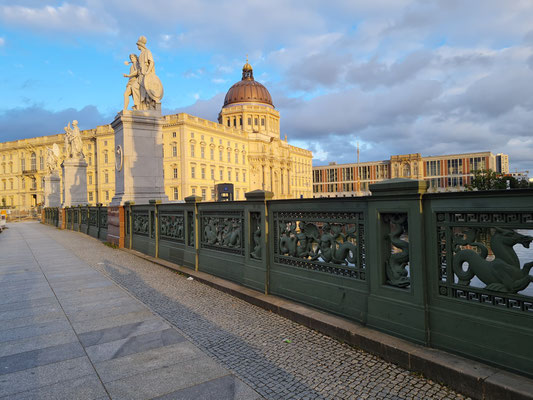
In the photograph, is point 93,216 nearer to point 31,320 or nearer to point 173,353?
point 31,320

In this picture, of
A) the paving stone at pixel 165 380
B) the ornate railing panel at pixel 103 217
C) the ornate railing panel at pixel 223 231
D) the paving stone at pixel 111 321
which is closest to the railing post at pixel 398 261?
the paving stone at pixel 165 380

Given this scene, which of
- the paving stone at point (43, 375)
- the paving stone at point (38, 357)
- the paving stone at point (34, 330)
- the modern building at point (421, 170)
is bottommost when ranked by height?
the paving stone at point (43, 375)

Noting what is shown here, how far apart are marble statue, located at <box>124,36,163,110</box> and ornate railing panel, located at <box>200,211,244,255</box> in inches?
312

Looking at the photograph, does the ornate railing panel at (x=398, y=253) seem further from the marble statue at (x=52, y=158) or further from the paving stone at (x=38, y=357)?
the marble statue at (x=52, y=158)

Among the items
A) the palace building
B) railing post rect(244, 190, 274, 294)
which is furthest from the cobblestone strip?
the palace building

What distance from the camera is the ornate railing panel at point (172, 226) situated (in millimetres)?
8516

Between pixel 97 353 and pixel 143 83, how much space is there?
1185cm

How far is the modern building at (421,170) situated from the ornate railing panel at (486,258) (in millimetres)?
91746

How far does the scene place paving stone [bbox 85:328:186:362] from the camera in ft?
12.3

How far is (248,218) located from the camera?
5.93 metres

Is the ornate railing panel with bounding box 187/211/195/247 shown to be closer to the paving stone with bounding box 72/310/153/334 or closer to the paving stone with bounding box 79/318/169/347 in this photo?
the paving stone with bounding box 72/310/153/334

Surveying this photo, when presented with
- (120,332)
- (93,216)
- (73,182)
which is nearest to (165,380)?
(120,332)

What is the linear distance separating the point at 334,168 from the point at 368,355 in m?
138

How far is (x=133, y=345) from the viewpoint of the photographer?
13.0 feet
